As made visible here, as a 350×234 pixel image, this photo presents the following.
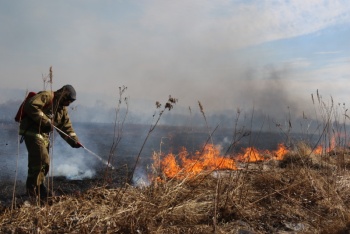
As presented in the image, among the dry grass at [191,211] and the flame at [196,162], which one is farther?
the flame at [196,162]

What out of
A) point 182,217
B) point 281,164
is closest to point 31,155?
point 182,217

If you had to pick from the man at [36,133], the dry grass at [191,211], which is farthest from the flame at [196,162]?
the man at [36,133]

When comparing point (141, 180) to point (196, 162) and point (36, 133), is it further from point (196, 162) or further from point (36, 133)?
point (36, 133)

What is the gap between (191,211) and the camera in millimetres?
3641

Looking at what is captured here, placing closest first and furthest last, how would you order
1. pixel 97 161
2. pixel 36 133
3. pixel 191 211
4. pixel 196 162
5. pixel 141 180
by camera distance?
pixel 191 211, pixel 196 162, pixel 141 180, pixel 36 133, pixel 97 161

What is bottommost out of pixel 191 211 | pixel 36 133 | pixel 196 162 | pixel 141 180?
pixel 191 211

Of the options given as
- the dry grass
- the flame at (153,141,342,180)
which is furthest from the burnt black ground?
the dry grass

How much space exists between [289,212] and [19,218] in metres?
2.96

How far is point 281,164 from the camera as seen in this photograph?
792 cm

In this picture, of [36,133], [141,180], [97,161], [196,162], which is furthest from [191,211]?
[97,161]

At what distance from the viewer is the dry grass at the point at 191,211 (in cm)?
320

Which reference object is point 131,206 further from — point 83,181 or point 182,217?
point 83,181

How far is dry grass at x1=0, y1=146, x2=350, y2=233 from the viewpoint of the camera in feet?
10.5

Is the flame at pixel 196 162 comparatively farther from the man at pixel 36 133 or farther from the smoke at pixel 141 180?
the man at pixel 36 133
